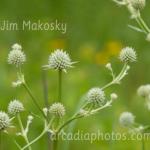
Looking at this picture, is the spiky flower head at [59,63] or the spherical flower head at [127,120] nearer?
the spiky flower head at [59,63]

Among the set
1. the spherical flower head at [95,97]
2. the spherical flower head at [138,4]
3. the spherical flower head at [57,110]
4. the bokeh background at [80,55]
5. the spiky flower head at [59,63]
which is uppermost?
the bokeh background at [80,55]

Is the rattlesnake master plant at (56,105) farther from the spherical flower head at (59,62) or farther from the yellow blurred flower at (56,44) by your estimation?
the yellow blurred flower at (56,44)

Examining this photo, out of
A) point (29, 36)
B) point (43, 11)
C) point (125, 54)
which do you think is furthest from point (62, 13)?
point (125, 54)

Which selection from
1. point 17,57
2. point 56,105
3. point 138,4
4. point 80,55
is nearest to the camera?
point 56,105

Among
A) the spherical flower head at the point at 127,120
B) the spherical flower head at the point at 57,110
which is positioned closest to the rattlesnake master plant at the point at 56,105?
the spherical flower head at the point at 57,110

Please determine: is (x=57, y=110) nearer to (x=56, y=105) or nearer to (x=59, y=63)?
(x=56, y=105)

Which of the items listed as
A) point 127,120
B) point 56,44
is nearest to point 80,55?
point 56,44

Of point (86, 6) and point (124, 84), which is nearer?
point (124, 84)

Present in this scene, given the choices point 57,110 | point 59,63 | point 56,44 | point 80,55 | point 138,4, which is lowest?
point 57,110

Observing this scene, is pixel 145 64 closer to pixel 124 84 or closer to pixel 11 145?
pixel 124 84
